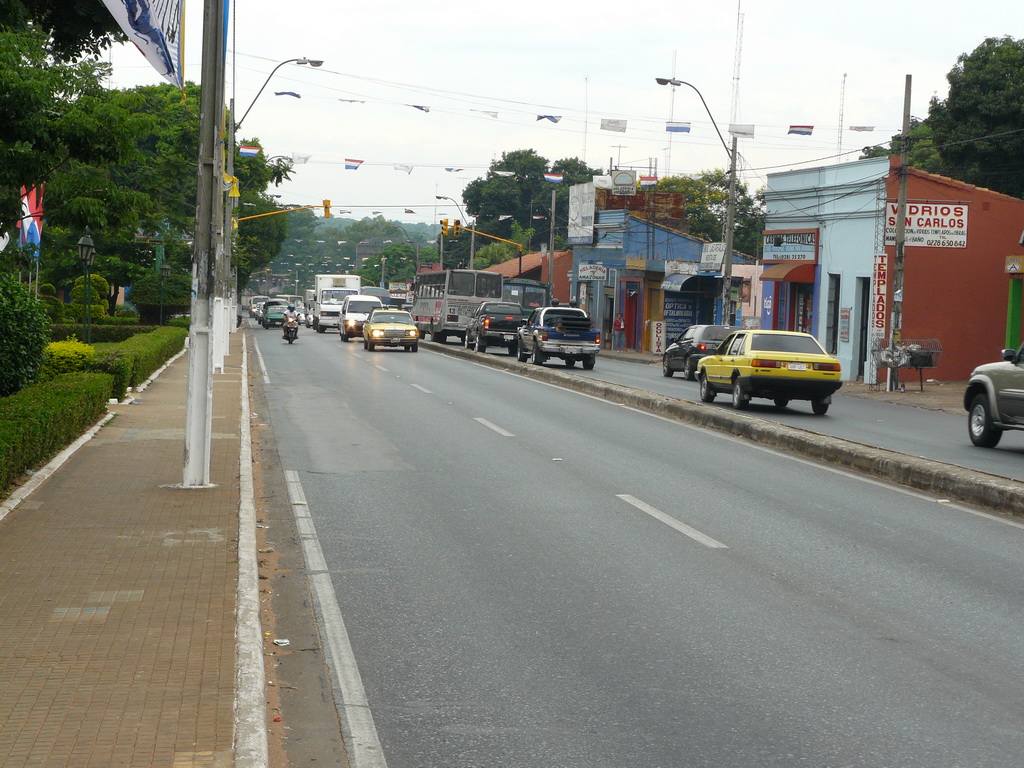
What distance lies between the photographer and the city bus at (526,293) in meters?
55.1

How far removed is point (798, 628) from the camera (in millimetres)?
7051

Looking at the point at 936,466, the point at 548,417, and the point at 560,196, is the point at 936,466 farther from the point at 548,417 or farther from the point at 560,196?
the point at 560,196

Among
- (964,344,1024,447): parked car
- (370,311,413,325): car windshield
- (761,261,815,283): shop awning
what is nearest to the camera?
(964,344,1024,447): parked car

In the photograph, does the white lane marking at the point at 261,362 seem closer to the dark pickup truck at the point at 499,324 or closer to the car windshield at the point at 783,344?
the dark pickup truck at the point at 499,324

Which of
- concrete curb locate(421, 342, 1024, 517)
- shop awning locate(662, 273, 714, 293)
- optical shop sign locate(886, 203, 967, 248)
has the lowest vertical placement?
concrete curb locate(421, 342, 1024, 517)

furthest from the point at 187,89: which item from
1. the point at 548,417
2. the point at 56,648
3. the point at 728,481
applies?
the point at 56,648

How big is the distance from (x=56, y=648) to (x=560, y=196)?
325ft

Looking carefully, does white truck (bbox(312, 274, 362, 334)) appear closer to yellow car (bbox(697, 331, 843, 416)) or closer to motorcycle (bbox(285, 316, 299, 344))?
motorcycle (bbox(285, 316, 299, 344))

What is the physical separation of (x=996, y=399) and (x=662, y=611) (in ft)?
37.2

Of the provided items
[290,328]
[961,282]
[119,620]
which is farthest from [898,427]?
[290,328]

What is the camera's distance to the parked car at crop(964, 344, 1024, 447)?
16.4 m

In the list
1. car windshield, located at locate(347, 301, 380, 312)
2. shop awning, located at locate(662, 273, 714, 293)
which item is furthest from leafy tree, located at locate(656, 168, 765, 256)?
car windshield, located at locate(347, 301, 380, 312)

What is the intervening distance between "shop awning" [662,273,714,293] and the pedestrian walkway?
152 feet

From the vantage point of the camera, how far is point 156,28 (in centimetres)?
989
